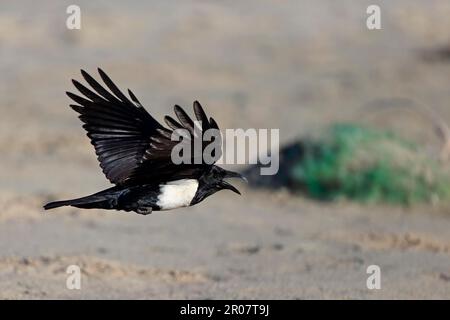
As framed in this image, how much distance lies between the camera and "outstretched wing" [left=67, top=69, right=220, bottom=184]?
5.99 meters

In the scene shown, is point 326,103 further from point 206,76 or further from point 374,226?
point 374,226

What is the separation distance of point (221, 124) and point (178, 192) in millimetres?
6941

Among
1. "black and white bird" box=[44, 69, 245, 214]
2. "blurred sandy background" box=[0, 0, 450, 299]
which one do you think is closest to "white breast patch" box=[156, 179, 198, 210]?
"black and white bird" box=[44, 69, 245, 214]

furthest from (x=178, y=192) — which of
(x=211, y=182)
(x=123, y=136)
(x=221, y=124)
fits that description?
(x=221, y=124)

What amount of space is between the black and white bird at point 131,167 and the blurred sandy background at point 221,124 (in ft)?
3.52

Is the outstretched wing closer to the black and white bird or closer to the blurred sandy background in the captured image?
the black and white bird

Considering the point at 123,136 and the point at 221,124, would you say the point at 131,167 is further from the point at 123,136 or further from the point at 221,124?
the point at 221,124

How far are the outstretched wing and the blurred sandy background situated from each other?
3.79 ft

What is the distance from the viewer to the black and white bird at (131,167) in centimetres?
604

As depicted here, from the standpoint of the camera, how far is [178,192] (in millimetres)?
6082
